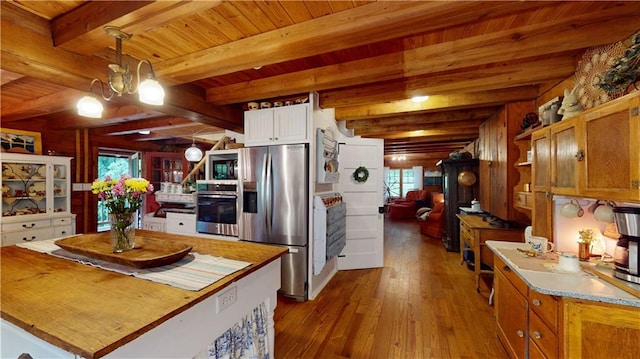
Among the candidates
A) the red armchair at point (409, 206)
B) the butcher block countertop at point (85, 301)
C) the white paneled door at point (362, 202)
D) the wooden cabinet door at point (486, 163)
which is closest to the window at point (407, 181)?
the red armchair at point (409, 206)

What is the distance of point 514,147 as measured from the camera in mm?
2867

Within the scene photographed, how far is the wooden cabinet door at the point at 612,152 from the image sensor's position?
4.04ft

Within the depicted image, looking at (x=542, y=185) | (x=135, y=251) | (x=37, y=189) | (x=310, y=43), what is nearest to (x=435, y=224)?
(x=542, y=185)

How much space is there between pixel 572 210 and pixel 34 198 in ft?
21.2

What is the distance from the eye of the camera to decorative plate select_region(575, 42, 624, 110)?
1.67m

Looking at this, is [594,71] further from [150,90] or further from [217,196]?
[217,196]

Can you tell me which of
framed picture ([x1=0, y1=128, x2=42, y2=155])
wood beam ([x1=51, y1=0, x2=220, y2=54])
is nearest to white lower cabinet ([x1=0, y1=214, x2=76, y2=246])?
framed picture ([x1=0, y1=128, x2=42, y2=155])

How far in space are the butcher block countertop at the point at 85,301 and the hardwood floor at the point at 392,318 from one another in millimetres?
1224

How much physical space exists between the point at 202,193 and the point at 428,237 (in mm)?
5229

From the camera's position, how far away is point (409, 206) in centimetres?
908

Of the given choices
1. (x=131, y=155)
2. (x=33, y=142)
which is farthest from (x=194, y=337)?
(x=131, y=155)

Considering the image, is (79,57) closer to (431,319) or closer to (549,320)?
(549,320)

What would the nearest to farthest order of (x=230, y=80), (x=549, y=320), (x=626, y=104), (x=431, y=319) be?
(x=626, y=104) < (x=549, y=320) < (x=431, y=319) < (x=230, y=80)

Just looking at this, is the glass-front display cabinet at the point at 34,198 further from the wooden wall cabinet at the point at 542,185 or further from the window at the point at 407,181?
the window at the point at 407,181
